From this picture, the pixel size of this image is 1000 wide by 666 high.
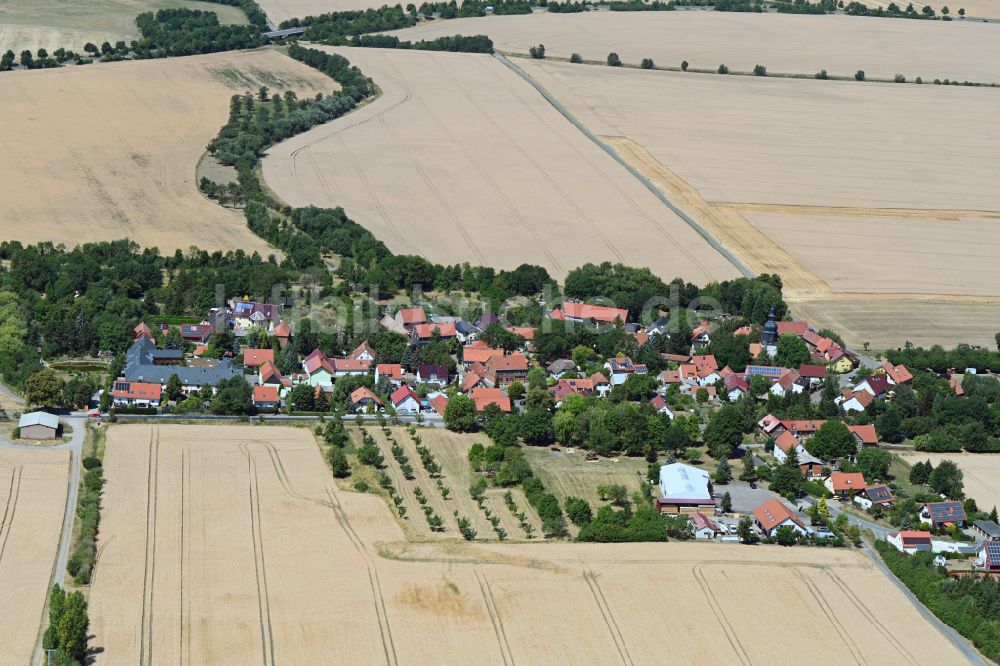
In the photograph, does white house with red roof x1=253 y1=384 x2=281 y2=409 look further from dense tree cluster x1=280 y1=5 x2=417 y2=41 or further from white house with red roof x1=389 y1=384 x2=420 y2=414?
dense tree cluster x1=280 y1=5 x2=417 y2=41

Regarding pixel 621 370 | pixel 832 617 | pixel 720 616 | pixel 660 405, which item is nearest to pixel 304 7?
pixel 621 370

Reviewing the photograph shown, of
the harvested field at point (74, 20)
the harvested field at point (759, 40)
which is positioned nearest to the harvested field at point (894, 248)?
the harvested field at point (759, 40)

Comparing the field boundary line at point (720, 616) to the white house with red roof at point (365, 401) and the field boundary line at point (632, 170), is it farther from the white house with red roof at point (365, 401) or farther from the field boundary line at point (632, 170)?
the field boundary line at point (632, 170)

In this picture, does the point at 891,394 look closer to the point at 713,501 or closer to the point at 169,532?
the point at 713,501

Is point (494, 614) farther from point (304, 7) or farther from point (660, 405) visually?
point (304, 7)

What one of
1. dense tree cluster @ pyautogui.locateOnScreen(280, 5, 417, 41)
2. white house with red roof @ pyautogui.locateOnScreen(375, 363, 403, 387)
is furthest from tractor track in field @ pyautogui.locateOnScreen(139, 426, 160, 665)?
dense tree cluster @ pyautogui.locateOnScreen(280, 5, 417, 41)

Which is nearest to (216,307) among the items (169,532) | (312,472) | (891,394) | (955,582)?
(312,472)
